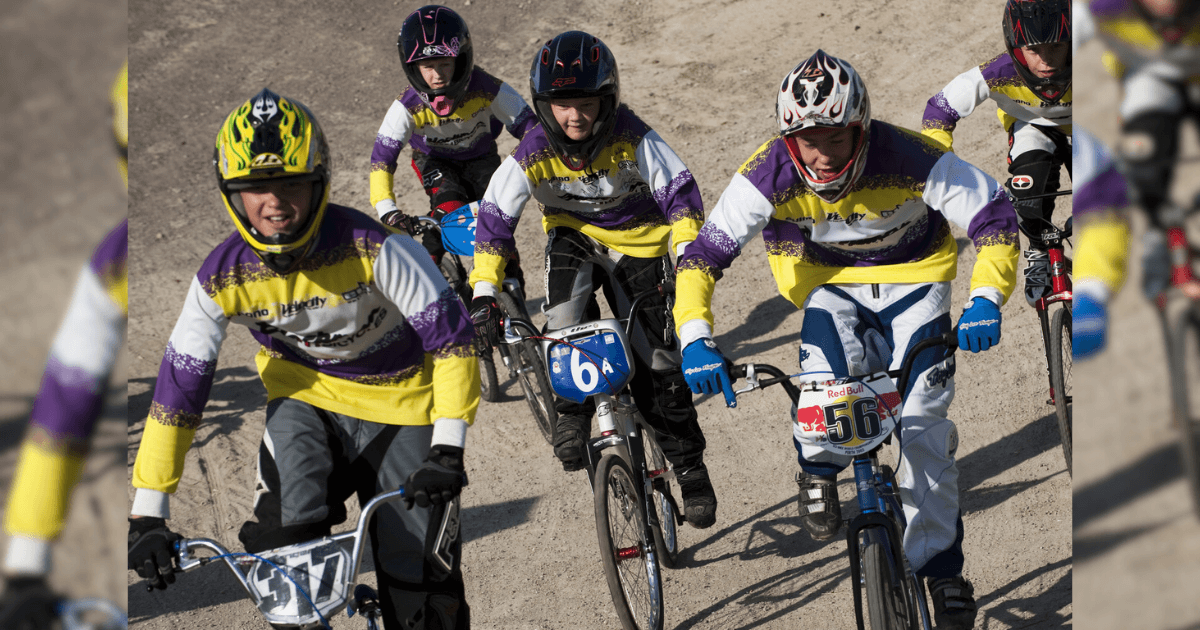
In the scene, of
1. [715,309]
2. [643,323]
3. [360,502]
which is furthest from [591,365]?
[715,309]

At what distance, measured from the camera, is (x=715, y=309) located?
923 centimetres

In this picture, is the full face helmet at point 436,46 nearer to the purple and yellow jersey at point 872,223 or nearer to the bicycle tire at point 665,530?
the bicycle tire at point 665,530

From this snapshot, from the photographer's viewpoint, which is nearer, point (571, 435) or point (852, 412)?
point (852, 412)

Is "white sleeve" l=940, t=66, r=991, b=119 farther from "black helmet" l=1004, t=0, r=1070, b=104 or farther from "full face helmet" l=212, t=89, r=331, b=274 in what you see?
"full face helmet" l=212, t=89, r=331, b=274

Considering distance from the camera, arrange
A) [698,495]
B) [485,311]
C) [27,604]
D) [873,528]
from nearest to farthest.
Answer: [27,604]
[873,528]
[485,311]
[698,495]

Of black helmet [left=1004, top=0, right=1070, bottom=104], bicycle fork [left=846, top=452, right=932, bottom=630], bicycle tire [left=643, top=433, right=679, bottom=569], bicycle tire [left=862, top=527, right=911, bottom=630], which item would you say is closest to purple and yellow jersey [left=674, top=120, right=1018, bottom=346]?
bicycle fork [left=846, top=452, right=932, bottom=630]

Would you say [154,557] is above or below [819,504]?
above

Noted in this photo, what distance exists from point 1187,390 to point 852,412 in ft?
11.6

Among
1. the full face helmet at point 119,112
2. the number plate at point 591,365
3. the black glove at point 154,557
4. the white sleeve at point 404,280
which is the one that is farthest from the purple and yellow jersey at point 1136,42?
the number plate at point 591,365

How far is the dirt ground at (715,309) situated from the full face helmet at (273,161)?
2851mm

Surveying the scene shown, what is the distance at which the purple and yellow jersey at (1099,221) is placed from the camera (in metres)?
0.63

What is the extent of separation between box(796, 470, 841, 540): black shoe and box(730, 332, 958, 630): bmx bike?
1.62 ft

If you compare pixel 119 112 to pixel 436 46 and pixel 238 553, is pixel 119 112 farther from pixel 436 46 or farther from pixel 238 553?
pixel 436 46

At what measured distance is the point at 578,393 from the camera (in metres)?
4.98
